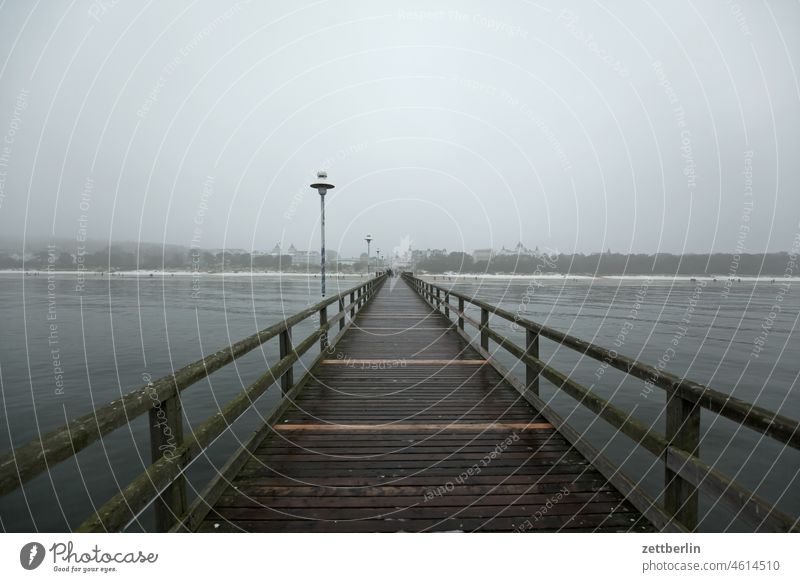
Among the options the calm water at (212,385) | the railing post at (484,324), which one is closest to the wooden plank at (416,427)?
the railing post at (484,324)

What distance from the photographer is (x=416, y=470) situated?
11.9 feet

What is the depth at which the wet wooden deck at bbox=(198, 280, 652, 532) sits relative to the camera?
2.91 m

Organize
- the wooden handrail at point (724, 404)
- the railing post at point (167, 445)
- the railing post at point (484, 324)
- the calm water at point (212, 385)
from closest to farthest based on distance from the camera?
the wooden handrail at point (724, 404) < the railing post at point (167, 445) < the calm water at point (212, 385) < the railing post at point (484, 324)

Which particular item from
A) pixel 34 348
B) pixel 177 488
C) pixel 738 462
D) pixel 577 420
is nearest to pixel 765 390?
pixel 738 462

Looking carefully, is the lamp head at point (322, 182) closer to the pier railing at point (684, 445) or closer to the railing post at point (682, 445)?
Result: the pier railing at point (684, 445)

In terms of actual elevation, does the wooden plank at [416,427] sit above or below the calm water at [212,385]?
above

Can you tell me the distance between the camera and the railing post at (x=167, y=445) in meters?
2.30

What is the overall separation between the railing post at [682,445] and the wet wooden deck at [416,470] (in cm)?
41

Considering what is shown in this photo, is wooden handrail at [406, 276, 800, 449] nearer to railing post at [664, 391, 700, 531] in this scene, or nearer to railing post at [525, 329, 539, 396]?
railing post at [664, 391, 700, 531]

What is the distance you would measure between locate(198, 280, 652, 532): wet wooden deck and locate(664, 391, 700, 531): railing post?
0.41 metres

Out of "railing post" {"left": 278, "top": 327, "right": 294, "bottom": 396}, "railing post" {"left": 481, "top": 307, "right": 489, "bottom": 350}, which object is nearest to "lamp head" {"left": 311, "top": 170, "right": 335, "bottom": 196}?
"railing post" {"left": 481, "top": 307, "right": 489, "bottom": 350}

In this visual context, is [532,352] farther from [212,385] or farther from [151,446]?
[212,385]

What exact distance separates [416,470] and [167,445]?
2.14m
